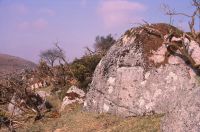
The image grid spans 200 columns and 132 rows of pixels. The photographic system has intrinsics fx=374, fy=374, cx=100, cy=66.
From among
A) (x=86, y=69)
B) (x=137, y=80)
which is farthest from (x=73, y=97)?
(x=137, y=80)

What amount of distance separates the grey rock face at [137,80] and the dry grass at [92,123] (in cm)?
60

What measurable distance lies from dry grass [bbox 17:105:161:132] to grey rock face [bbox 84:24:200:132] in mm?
601

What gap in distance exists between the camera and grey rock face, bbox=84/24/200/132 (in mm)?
16078

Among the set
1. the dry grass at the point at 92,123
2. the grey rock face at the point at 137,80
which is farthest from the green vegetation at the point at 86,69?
the grey rock face at the point at 137,80

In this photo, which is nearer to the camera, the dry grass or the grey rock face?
the dry grass

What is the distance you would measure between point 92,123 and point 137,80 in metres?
2.86

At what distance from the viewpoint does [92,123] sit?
56.2 feet

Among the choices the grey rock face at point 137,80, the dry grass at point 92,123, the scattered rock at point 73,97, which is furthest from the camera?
the scattered rock at point 73,97

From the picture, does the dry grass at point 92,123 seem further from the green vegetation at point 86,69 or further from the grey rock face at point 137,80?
the green vegetation at point 86,69

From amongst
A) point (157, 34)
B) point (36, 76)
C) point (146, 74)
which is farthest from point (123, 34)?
point (36, 76)

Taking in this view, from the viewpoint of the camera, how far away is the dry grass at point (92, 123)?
→ 14.5 meters

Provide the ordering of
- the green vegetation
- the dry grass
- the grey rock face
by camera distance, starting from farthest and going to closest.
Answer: the green vegetation, the grey rock face, the dry grass

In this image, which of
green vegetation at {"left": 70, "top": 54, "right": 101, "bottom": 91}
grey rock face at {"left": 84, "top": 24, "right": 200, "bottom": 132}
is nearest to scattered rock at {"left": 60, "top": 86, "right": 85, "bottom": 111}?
grey rock face at {"left": 84, "top": 24, "right": 200, "bottom": 132}

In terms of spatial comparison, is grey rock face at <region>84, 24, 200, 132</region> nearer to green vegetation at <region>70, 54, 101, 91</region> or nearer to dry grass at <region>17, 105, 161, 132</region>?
dry grass at <region>17, 105, 161, 132</region>
